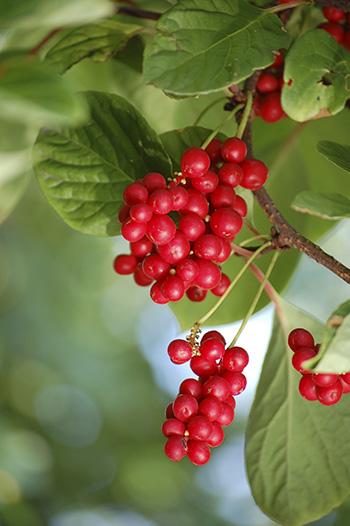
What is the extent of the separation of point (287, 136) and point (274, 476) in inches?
13.2

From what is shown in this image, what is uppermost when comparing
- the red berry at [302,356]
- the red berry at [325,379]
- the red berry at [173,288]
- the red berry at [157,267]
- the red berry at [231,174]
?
the red berry at [231,174]

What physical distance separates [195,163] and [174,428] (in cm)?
16

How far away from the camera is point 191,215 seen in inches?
20.5

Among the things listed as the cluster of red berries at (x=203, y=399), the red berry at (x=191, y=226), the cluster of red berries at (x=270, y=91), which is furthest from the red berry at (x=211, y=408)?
the cluster of red berries at (x=270, y=91)

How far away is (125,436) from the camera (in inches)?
71.7

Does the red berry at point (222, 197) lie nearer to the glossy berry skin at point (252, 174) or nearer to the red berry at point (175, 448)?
the glossy berry skin at point (252, 174)

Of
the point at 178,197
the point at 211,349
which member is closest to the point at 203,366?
the point at 211,349

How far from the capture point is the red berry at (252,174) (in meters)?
0.55

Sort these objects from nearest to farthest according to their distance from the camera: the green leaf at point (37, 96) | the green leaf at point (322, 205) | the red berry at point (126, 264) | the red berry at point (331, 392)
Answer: the green leaf at point (37, 96), the green leaf at point (322, 205), the red berry at point (331, 392), the red berry at point (126, 264)

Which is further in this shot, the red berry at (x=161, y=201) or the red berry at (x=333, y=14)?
the red berry at (x=333, y=14)

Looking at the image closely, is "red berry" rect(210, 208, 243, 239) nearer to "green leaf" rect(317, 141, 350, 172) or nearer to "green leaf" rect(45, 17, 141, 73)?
"green leaf" rect(317, 141, 350, 172)

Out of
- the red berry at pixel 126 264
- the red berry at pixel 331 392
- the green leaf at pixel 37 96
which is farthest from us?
the red berry at pixel 126 264

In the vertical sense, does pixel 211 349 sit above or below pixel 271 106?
below

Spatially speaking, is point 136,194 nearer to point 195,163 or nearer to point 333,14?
point 195,163
